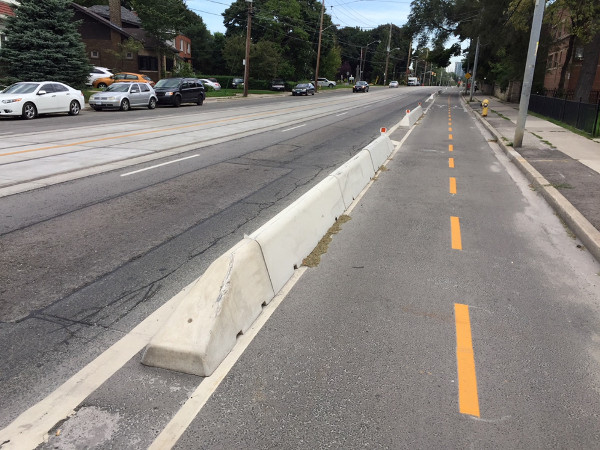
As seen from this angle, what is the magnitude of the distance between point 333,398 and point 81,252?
12.9ft

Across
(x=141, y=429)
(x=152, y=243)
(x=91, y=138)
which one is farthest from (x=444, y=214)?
(x=91, y=138)

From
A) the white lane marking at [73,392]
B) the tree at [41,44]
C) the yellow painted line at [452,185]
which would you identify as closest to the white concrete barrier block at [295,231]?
the white lane marking at [73,392]

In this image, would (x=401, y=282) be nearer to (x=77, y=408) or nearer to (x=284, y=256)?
(x=284, y=256)

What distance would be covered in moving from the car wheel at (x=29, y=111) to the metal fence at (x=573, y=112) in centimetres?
2370

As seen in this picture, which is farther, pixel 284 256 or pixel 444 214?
pixel 444 214

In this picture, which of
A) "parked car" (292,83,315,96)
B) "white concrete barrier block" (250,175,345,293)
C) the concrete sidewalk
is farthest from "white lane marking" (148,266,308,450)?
"parked car" (292,83,315,96)

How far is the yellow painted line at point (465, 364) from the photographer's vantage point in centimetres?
340

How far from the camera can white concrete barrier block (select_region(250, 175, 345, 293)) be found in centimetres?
499

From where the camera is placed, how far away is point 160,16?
1646 inches

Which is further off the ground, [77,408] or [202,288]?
[202,288]

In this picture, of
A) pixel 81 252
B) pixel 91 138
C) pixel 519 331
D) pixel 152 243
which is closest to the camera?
pixel 519 331

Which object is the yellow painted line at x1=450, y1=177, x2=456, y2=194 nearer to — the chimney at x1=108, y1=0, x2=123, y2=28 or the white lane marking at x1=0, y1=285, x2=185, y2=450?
the white lane marking at x1=0, y1=285, x2=185, y2=450

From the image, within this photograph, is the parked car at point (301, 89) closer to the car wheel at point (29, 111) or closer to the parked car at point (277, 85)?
the parked car at point (277, 85)

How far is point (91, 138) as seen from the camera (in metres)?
15.4
